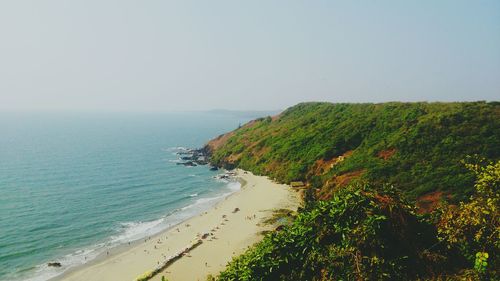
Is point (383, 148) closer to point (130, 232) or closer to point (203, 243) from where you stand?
point (203, 243)

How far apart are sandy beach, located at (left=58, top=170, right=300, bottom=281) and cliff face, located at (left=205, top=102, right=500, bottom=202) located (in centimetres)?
1031

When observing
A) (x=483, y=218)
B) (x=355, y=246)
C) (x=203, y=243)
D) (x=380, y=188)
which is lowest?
(x=203, y=243)

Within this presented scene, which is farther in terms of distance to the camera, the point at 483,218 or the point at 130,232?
the point at 130,232

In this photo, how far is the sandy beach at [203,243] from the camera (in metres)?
41.3

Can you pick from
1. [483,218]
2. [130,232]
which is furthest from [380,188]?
→ [130,232]

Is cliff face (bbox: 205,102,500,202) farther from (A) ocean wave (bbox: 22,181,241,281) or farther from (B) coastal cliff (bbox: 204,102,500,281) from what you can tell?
(A) ocean wave (bbox: 22,181,241,281)

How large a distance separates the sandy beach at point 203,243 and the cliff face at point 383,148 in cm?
1031

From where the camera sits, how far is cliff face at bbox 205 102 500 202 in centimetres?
5995

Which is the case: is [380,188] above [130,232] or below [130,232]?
above

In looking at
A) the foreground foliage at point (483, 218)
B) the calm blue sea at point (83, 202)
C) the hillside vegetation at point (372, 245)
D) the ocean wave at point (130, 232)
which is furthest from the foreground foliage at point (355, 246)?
the calm blue sea at point (83, 202)

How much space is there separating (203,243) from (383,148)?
4013 cm

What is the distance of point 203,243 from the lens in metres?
48.9

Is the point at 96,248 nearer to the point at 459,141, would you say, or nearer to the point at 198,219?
the point at 198,219

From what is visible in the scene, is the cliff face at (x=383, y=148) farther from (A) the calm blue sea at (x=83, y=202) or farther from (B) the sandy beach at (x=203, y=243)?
(A) the calm blue sea at (x=83, y=202)
